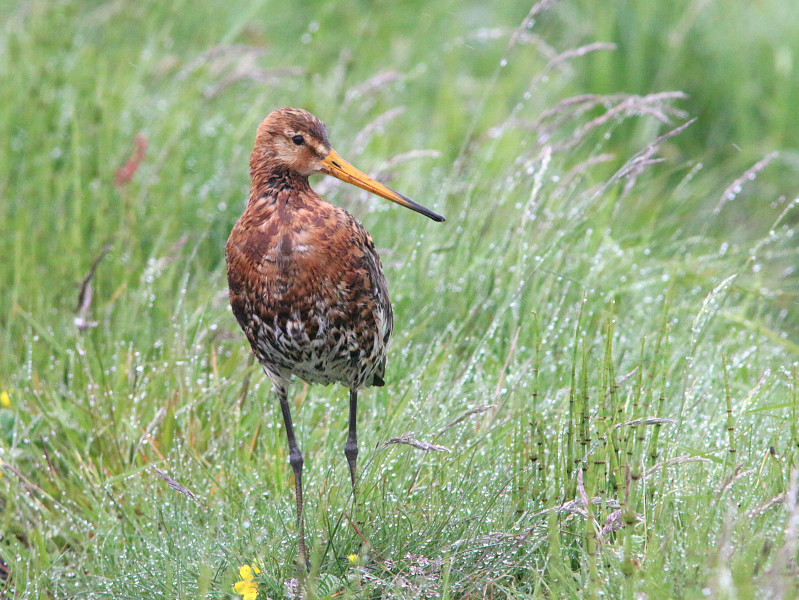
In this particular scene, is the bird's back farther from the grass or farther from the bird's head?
the grass

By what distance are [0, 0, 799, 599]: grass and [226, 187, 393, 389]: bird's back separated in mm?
361

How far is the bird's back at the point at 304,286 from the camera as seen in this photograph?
3207 mm

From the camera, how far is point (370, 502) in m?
3.12

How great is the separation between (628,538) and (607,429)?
53 centimetres

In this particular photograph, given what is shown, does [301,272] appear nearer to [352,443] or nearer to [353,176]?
[353,176]

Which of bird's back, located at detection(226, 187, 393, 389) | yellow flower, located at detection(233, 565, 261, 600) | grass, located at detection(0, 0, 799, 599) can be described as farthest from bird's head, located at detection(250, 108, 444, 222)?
yellow flower, located at detection(233, 565, 261, 600)

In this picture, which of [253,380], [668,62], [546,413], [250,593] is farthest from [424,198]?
[250,593]

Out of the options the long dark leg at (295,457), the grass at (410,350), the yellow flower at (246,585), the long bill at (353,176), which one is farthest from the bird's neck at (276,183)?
the yellow flower at (246,585)

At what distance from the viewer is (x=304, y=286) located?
10.5 ft

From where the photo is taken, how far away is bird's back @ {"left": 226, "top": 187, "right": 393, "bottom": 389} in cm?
321

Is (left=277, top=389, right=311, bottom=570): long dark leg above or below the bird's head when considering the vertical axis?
below

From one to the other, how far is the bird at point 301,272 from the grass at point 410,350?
0.31 meters

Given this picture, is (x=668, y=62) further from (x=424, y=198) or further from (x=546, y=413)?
(x=546, y=413)

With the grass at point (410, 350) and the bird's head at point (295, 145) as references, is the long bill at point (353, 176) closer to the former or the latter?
the bird's head at point (295, 145)
